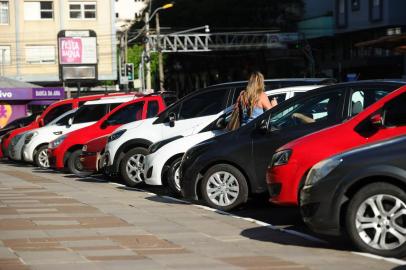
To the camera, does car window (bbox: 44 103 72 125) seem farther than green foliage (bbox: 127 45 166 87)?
No

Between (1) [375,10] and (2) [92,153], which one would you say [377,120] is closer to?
(2) [92,153]

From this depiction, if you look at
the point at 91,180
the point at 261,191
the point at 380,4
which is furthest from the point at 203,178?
the point at 380,4

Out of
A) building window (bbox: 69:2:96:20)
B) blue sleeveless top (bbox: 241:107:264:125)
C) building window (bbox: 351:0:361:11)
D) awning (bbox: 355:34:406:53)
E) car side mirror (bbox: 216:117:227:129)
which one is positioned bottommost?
car side mirror (bbox: 216:117:227:129)

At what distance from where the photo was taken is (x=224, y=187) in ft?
34.6

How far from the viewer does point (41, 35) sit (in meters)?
55.7

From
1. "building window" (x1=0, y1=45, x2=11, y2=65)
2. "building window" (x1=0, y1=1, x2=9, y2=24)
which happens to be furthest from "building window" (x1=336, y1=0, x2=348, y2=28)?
"building window" (x1=0, y1=1, x2=9, y2=24)

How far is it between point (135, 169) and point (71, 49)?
36.9 meters

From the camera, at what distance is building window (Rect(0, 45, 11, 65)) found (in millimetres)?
55250

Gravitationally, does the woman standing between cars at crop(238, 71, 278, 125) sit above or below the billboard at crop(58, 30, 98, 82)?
below

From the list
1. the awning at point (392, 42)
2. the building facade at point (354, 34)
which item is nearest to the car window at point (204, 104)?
the awning at point (392, 42)

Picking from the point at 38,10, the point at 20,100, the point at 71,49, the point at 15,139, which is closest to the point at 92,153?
the point at 15,139

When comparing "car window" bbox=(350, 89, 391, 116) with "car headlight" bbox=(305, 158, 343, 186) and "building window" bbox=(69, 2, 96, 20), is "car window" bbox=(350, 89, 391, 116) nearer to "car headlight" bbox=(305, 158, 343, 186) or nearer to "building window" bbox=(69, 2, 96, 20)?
"car headlight" bbox=(305, 158, 343, 186)

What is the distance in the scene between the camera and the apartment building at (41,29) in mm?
55312

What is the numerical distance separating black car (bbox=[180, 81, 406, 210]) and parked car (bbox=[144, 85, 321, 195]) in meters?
1.05
